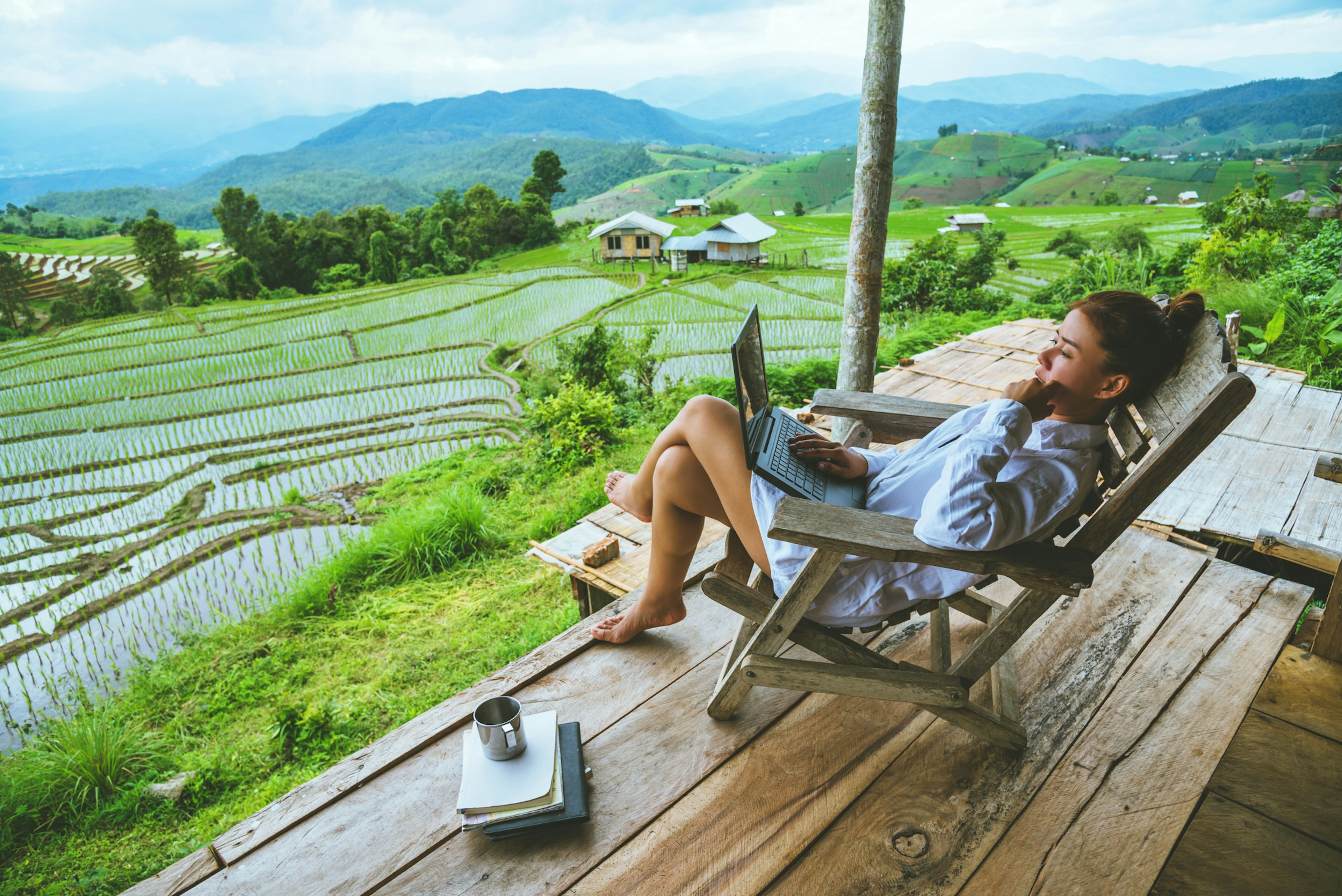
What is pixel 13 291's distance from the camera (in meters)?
7.29

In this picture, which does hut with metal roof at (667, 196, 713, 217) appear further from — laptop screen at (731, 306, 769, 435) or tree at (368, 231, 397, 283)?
laptop screen at (731, 306, 769, 435)

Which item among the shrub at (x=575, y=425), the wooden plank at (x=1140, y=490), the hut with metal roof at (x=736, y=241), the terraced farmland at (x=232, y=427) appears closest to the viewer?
the wooden plank at (x=1140, y=490)

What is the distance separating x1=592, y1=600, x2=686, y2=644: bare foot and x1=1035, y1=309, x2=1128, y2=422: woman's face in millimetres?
1027

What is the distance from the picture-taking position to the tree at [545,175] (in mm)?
17219

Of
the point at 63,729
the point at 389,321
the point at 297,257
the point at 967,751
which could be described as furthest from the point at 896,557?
the point at 297,257

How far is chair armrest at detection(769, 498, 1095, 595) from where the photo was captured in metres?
1.05

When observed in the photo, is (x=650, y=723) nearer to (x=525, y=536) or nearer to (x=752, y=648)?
(x=752, y=648)

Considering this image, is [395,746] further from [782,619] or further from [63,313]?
[63,313]

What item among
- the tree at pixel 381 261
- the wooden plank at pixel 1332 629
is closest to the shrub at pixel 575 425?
the wooden plank at pixel 1332 629

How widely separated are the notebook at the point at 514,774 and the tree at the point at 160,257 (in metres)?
11.7

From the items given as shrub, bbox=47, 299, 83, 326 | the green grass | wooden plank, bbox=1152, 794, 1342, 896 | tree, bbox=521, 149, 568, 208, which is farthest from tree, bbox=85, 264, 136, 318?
wooden plank, bbox=1152, 794, 1342, 896

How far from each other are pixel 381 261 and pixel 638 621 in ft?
43.9

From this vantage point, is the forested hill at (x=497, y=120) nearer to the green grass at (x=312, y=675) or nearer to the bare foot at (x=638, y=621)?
the green grass at (x=312, y=675)

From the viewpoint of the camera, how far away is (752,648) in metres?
1.30
